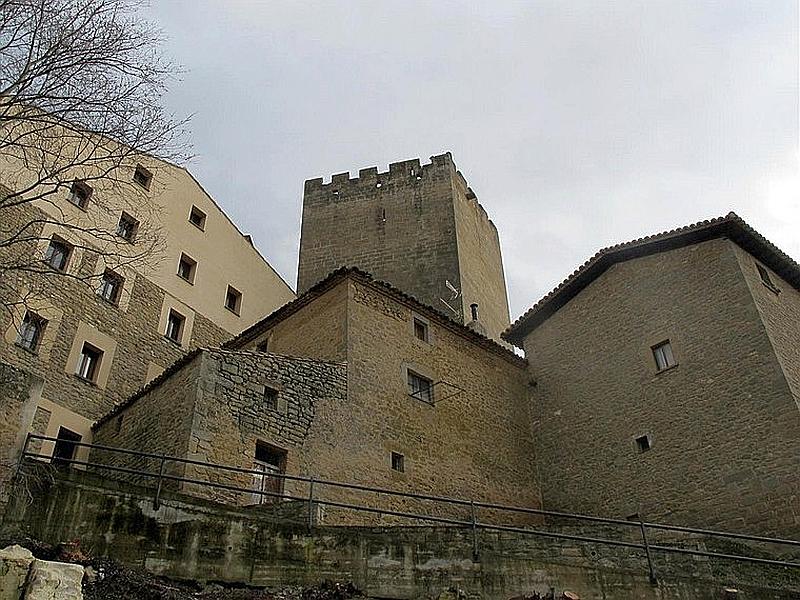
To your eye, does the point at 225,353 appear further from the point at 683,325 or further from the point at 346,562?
the point at 683,325

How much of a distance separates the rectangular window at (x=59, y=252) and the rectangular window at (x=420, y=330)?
30.7 feet

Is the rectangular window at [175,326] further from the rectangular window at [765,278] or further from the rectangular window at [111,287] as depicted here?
the rectangular window at [765,278]

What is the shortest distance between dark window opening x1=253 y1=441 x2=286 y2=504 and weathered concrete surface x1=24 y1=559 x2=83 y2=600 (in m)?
5.28

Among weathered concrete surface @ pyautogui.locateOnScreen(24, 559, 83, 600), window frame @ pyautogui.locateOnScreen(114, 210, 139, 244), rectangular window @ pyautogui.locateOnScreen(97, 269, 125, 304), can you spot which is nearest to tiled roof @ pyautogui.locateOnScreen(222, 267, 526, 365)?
rectangular window @ pyautogui.locateOnScreen(97, 269, 125, 304)

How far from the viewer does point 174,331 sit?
2230cm

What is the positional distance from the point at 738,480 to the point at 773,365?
239 centimetres

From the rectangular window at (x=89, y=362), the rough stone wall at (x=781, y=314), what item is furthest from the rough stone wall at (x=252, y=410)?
the rough stone wall at (x=781, y=314)

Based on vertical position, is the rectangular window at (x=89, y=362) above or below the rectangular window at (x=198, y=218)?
below

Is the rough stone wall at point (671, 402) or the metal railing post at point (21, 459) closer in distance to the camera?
the metal railing post at point (21, 459)

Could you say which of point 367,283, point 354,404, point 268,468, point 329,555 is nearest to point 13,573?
point 329,555

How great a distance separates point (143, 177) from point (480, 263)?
12863 mm

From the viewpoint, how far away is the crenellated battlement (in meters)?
30.4

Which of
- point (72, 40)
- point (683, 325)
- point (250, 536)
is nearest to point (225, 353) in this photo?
point (250, 536)

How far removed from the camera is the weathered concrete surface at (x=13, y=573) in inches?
Result: 287
